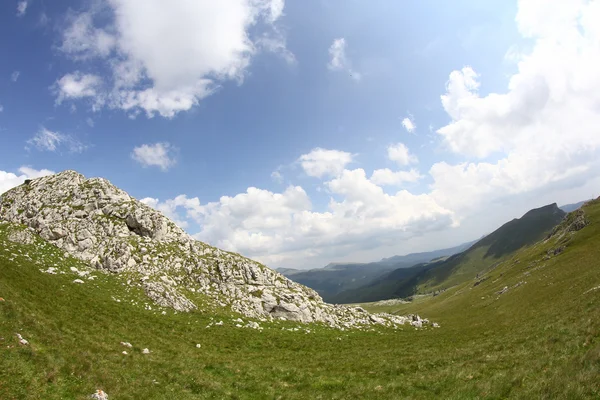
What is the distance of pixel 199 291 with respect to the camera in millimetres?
50812

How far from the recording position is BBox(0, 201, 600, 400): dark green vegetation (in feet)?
52.1

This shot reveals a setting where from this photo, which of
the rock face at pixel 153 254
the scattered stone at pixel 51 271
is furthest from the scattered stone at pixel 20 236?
the scattered stone at pixel 51 271

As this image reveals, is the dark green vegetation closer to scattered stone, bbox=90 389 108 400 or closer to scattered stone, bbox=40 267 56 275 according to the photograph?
scattered stone, bbox=90 389 108 400

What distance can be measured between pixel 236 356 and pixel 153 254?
33734 mm

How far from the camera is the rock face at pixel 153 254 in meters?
50.0

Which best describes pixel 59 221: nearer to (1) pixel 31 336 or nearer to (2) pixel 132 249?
(2) pixel 132 249

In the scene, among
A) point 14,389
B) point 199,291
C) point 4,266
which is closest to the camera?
point 14,389

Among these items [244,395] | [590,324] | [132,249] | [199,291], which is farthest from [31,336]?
[590,324]

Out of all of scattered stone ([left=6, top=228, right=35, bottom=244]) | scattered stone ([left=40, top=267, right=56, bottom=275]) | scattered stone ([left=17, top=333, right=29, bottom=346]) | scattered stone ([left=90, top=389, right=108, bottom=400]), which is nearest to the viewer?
scattered stone ([left=90, top=389, right=108, bottom=400])

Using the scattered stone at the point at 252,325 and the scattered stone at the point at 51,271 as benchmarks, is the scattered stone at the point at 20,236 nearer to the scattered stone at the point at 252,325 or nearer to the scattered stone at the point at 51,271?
the scattered stone at the point at 51,271

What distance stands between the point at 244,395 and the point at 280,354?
40.5 feet

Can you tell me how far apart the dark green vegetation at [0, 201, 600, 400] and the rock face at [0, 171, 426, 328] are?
6522mm

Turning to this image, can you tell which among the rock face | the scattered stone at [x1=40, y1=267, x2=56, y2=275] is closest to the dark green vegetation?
the scattered stone at [x1=40, y1=267, x2=56, y2=275]

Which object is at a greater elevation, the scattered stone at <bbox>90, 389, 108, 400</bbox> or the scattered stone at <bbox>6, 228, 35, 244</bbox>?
the scattered stone at <bbox>6, 228, 35, 244</bbox>
